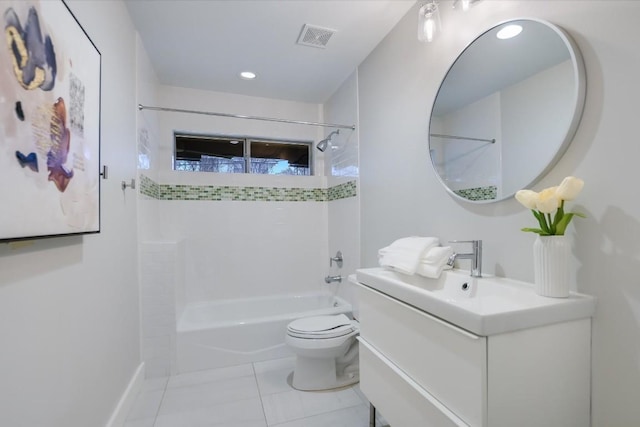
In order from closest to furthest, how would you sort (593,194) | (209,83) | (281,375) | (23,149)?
(23,149)
(593,194)
(281,375)
(209,83)

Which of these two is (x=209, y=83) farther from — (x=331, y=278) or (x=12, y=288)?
(x=12, y=288)

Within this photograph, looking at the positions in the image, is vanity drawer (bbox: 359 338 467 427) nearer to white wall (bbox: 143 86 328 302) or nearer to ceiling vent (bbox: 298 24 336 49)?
white wall (bbox: 143 86 328 302)

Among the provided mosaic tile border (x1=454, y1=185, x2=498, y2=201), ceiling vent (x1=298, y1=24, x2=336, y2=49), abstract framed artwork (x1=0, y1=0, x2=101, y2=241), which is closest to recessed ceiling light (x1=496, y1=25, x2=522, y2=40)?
mosaic tile border (x1=454, y1=185, x2=498, y2=201)

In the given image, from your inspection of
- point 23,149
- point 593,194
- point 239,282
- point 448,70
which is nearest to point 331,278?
point 239,282

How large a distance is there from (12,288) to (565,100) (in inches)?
72.4

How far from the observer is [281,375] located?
2186 millimetres

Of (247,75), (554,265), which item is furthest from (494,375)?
(247,75)

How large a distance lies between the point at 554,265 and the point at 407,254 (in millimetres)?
602

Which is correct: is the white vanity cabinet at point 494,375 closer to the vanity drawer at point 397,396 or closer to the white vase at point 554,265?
the vanity drawer at point 397,396

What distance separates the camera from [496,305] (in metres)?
0.91

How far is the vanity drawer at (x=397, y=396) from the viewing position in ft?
3.27

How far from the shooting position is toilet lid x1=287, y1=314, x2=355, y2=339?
198 centimetres

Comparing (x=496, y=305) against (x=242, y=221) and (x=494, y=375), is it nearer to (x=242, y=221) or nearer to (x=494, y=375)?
(x=494, y=375)

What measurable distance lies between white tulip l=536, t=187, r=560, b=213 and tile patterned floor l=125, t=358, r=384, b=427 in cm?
146
